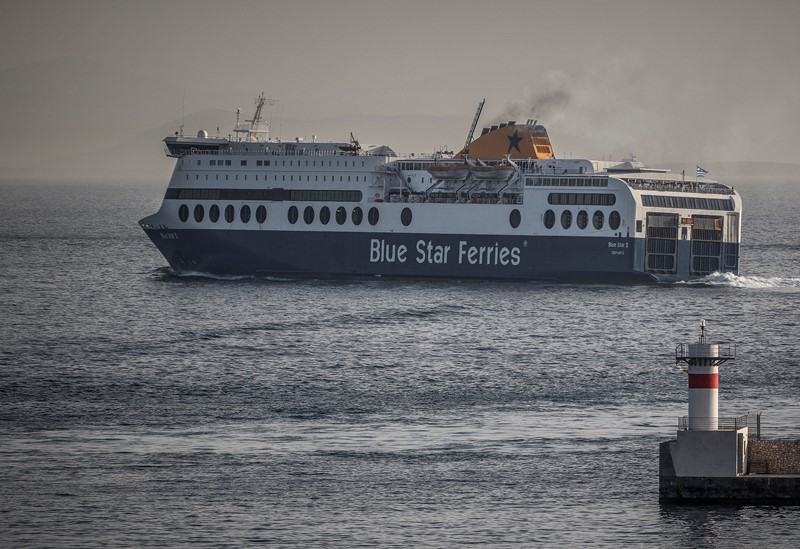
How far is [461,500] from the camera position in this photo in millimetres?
35750

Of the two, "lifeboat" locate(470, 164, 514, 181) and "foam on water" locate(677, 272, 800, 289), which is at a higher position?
"lifeboat" locate(470, 164, 514, 181)

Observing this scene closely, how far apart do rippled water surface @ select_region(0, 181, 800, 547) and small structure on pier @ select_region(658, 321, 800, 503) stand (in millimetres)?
476

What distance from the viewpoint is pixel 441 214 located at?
272ft

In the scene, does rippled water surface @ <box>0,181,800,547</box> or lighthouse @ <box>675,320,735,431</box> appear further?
lighthouse @ <box>675,320,735,431</box>

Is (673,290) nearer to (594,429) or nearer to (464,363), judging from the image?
(464,363)

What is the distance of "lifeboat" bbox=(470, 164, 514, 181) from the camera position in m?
83.5

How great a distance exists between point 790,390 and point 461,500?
56.7 ft

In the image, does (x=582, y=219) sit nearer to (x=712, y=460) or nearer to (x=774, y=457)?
(x=774, y=457)

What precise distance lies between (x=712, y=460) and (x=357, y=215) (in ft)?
168

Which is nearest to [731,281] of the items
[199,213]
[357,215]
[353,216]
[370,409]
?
[357,215]

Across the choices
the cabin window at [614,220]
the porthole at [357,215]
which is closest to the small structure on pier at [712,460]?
the cabin window at [614,220]

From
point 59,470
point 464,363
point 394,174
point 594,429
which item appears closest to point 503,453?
point 594,429

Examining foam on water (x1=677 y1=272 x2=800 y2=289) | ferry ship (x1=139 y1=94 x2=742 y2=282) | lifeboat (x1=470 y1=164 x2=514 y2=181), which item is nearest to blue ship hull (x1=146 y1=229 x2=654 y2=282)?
ferry ship (x1=139 y1=94 x2=742 y2=282)

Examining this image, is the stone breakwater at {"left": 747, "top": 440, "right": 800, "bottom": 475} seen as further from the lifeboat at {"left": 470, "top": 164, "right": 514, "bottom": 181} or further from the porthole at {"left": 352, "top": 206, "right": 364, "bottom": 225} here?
the porthole at {"left": 352, "top": 206, "right": 364, "bottom": 225}
